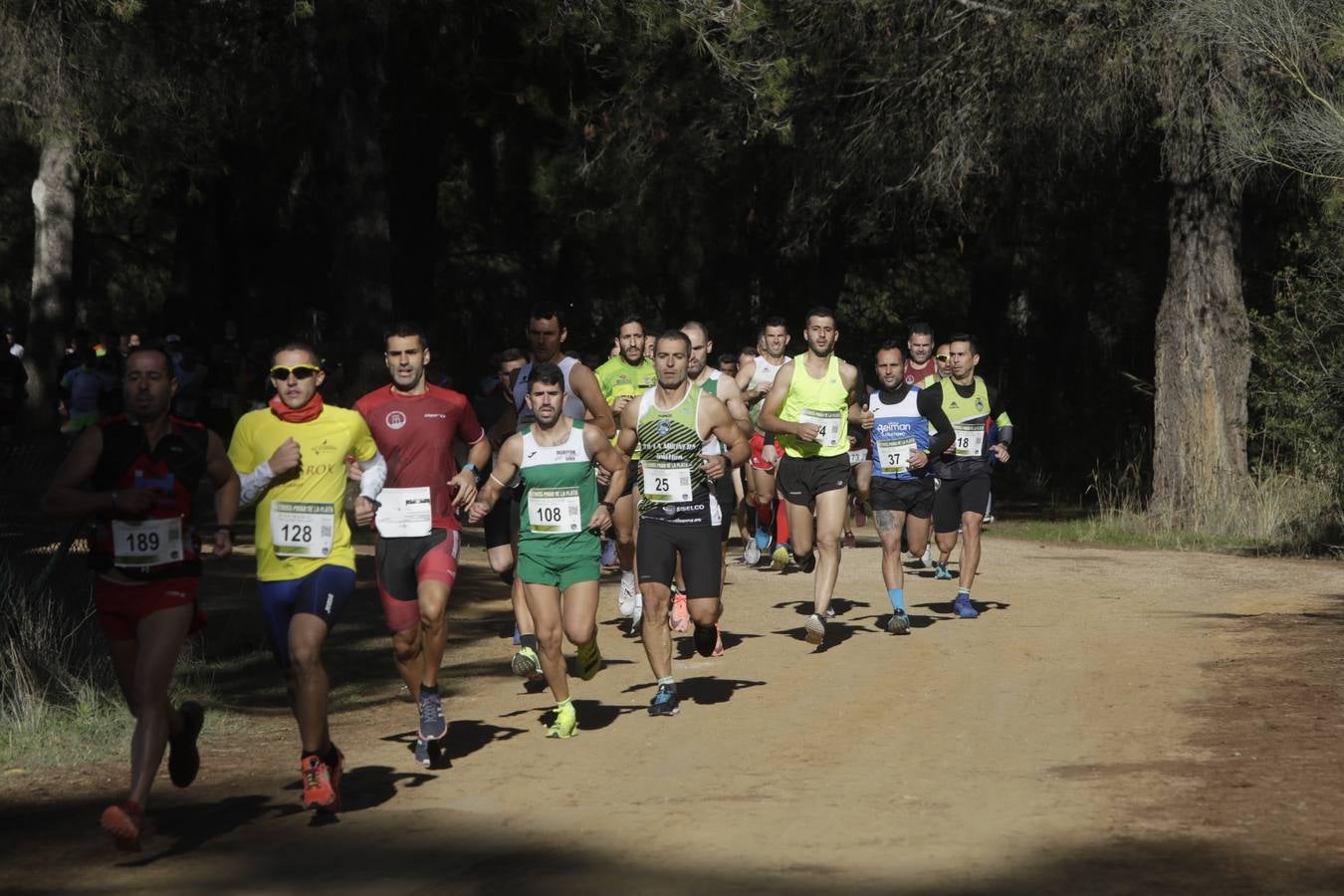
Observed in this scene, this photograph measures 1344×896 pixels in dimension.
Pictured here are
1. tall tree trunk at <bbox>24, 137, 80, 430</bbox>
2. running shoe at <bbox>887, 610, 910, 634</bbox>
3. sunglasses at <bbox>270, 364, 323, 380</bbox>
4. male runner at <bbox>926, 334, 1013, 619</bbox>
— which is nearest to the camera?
sunglasses at <bbox>270, 364, 323, 380</bbox>

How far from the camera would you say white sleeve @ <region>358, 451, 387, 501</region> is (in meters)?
9.35

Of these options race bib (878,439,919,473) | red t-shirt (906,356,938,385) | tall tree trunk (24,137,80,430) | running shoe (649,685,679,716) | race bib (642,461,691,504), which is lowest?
running shoe (649,685,679,716)

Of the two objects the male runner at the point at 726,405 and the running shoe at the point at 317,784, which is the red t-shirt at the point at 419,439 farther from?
the male runner at the point at 726,405

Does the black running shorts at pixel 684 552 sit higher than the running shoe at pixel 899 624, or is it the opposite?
the black running shorts at pixel 684 552

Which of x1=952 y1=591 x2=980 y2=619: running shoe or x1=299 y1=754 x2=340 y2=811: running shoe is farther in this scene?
x1=952 y1=591 x2=980 y2=619: running shoe

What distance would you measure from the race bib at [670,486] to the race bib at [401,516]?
1965 millimetres

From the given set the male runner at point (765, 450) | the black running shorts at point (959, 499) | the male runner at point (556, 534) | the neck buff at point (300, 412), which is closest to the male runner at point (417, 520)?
the male runner at point (556, 534)

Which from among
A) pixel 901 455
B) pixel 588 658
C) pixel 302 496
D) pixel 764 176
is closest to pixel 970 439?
pixel 901 455

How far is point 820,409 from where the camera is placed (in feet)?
45.5

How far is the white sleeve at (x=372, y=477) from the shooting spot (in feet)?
A: 30.7

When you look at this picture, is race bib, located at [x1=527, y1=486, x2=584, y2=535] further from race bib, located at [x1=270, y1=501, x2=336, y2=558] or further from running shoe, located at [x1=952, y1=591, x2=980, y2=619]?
running shoe, located at [x1=952, y1=591, x2=980, y2=619]

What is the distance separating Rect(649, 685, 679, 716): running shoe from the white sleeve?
2331mm

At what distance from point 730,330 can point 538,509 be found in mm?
27312

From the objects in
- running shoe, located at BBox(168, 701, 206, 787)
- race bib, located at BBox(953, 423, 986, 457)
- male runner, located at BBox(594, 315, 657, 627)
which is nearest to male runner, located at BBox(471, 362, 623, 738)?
running shoe, located at BBox(168, 701, 206, 787)
